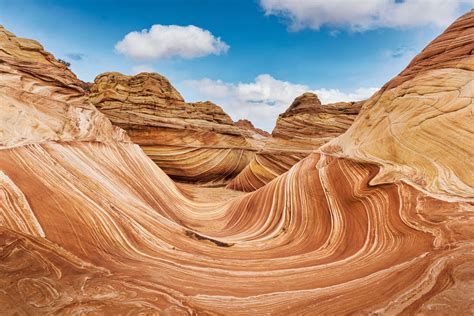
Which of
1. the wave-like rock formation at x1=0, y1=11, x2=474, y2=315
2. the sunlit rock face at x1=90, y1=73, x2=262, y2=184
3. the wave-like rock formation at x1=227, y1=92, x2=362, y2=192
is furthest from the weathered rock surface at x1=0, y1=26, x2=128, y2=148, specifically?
the wave-like rock formation at x1=227, y1=92, x2=362, y2=192

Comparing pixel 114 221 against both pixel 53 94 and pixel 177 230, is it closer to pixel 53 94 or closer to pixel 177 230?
pixel 177 230

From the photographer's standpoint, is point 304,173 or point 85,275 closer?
point 85,275

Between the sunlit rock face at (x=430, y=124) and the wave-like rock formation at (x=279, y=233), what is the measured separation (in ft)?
0.06

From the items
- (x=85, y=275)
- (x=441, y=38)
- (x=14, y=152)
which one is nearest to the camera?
(x=85, y=275)

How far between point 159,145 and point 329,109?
6.71 metres

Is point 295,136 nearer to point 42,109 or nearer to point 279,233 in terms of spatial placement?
point 279,233

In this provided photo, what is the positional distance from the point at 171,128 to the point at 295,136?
184 inches

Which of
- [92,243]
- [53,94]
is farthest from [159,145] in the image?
[92,243]

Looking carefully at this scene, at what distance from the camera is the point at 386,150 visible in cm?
345

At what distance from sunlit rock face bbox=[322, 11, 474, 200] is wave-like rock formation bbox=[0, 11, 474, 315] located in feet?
0.06

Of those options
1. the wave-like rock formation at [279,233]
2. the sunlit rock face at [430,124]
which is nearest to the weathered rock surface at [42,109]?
the wave-like rock formation at [279,233]

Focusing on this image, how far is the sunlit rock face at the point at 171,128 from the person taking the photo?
10633mm

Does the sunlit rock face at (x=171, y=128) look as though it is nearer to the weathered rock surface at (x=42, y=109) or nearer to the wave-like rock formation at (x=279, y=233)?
the weathered rock surface at (x=42, y=109)

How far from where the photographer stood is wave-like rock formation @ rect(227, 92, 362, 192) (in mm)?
9508
